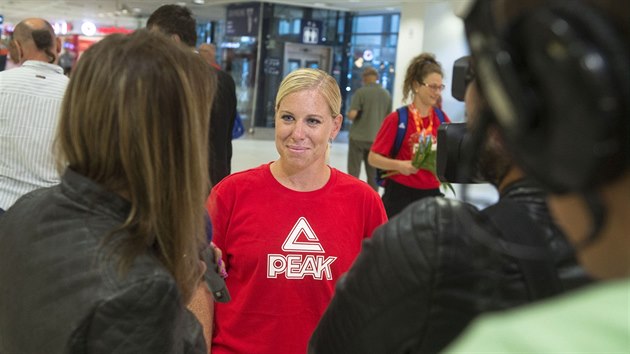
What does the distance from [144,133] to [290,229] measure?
1.08 meters

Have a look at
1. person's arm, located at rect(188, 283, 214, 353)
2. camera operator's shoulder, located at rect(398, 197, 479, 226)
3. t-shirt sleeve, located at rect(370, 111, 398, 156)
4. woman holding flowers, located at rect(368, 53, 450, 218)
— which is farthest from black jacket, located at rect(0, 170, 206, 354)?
t-shirt sleeve, located at rect(370, 111, 398, 156)

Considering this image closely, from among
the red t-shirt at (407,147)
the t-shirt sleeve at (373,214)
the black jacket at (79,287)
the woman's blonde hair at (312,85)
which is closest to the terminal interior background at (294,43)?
the red t-shirt at (407,147)

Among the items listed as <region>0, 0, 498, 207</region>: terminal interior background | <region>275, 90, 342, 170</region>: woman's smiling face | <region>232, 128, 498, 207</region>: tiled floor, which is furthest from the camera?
<region>0, 0, 498, 207</region>: terminal interior background

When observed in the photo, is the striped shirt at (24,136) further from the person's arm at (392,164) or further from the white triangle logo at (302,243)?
the person's arm at (392,164)

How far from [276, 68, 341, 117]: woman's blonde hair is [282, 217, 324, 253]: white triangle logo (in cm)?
51

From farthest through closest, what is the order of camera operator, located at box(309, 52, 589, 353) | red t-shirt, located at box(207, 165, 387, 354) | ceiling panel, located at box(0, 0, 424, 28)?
ceiling panel, located at box(0, 0, 424, 28) → red t-shirt, located at box(207, 165, 387, 354) → camera operator, located at box(309, 52, 589, 353)

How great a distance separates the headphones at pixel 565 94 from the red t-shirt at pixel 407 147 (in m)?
4.13

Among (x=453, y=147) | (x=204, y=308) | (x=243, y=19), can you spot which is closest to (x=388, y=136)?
(x=204, y=308)

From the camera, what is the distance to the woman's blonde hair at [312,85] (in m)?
2.41

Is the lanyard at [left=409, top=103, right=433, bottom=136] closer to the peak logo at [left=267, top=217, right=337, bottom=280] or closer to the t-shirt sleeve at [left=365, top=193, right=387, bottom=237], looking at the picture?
the t-shirt sleeve at [left=365, top=193, right=387, bottom=237]

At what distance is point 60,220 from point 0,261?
18 cm

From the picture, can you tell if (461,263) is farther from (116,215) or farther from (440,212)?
(116,215)

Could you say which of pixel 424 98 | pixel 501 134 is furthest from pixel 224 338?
pixel 424 98

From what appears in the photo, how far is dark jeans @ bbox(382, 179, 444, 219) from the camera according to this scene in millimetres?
4685
